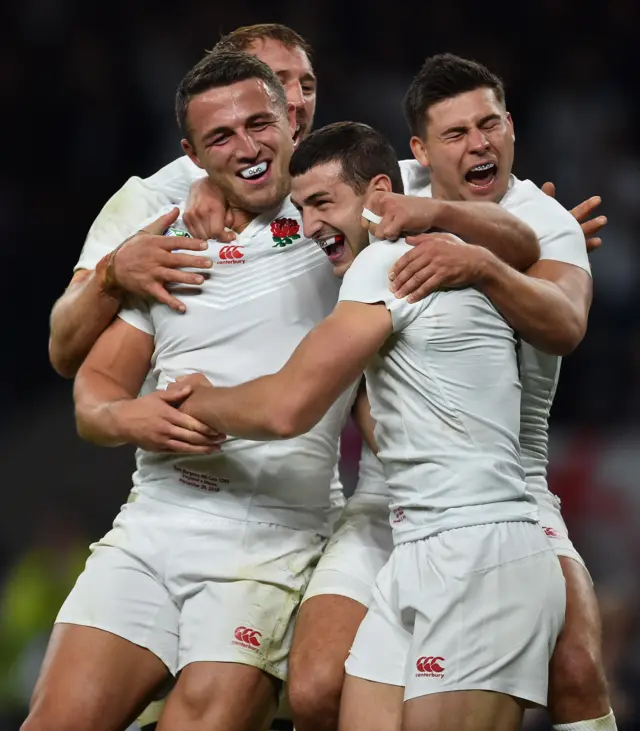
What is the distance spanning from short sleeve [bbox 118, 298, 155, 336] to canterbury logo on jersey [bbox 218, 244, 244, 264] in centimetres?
27

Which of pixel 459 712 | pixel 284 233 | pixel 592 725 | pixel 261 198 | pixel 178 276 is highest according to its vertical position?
pixel 261 198

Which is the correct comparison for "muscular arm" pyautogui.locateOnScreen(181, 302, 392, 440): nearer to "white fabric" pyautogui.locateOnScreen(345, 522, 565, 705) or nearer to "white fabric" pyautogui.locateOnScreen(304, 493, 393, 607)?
"white fabric" pyautogui.locateOnScreen(345, 522, 565, 705)

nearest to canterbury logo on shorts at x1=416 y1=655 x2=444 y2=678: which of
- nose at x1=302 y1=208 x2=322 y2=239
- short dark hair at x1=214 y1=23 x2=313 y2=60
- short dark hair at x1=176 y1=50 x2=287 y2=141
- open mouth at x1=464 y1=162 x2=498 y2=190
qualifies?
nose at x1=302 y1=208 x2=322 y2=239

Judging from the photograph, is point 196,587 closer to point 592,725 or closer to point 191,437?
point 191,437

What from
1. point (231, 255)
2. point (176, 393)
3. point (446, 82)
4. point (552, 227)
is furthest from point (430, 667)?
point (446, 82)

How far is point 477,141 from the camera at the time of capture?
146 inches

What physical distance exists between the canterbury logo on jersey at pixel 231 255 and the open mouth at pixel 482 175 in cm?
70

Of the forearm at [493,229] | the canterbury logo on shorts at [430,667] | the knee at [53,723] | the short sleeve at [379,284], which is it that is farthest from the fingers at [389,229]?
the knee at [53,723]

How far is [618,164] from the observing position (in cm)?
746

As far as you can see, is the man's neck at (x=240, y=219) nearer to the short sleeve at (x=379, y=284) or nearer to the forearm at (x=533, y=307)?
the short sleeve at (x=379, y=284)

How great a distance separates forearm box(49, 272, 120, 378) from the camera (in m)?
3.77

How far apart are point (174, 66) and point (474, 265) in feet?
17.8

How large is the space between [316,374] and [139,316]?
3.10ft

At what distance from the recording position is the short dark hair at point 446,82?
150 inches
